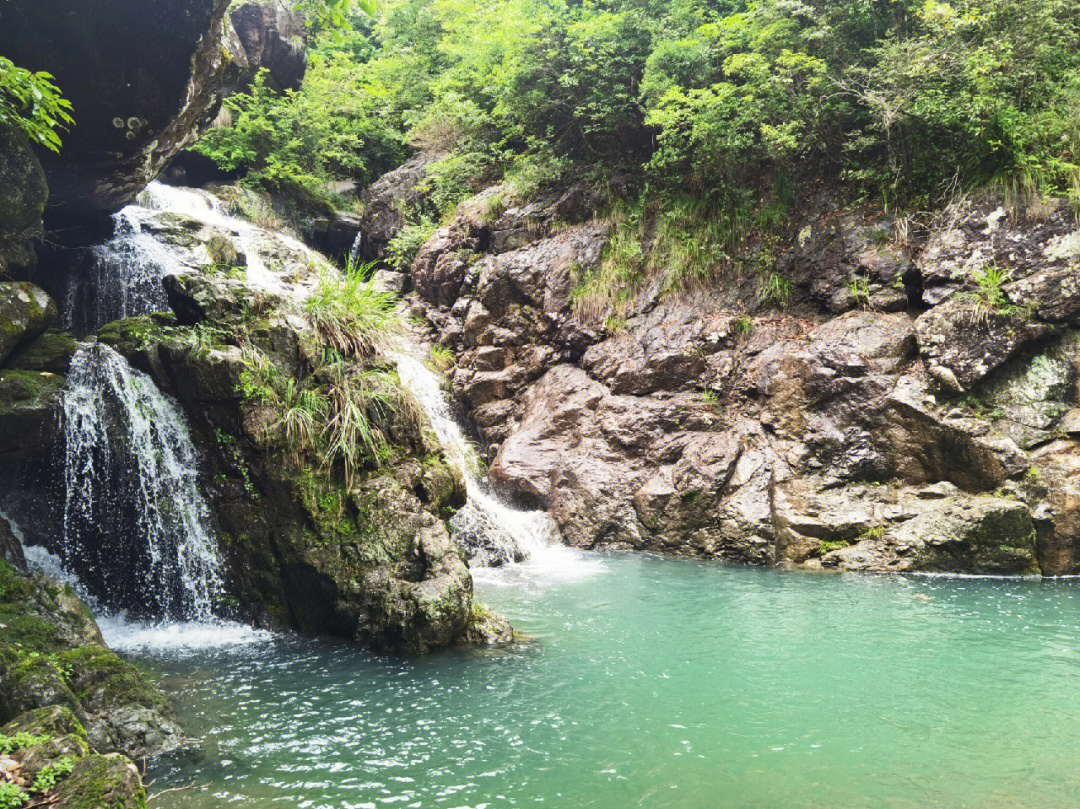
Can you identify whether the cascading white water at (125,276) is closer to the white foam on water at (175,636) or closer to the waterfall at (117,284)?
the waterfall at (117,284)

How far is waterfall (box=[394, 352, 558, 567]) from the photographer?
9453 mm

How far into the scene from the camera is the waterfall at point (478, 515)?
9.45 meters

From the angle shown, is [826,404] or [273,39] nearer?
[826,404]

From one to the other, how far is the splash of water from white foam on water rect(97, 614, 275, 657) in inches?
114

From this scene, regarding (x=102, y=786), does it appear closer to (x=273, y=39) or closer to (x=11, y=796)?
(x=11, y=796)

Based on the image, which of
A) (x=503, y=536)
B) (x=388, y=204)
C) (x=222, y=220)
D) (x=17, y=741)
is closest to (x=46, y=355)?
(x=17, y=741)

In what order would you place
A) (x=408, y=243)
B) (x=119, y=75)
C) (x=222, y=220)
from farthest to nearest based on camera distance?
(x=408, y=243), (x=222, y=220), (x=119, y=75)

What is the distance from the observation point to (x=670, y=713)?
4.68 meters

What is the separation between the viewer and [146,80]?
7.58 meters

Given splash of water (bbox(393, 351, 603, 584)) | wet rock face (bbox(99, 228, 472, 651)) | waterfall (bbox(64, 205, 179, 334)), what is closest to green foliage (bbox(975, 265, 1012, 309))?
splash of water (bbox(393, 351, 603, 584))

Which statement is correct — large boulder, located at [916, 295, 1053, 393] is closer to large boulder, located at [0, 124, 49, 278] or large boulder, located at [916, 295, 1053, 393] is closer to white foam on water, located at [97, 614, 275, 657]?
white foam on water, located at [97, 614, 275, 657]

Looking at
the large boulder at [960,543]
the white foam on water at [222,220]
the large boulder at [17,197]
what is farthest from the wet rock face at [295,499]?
the large boulder at [960,543]

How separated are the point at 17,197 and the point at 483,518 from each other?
6.55m

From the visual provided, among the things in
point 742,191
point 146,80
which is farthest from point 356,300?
point 742,191
